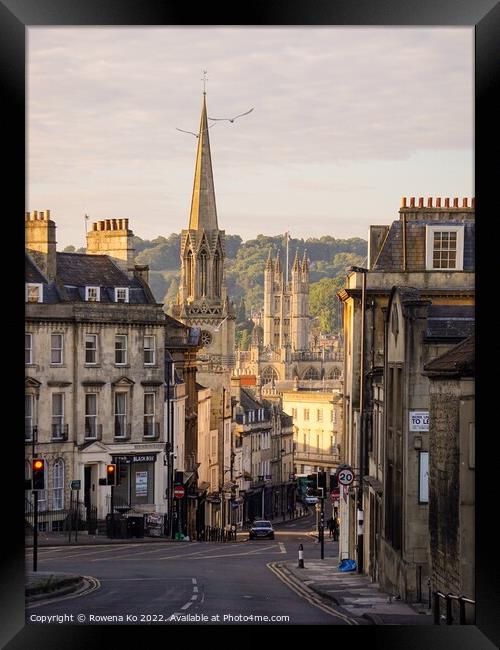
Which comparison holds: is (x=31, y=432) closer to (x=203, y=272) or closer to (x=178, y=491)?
(x=178, y=491)

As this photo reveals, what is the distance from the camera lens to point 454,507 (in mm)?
20281

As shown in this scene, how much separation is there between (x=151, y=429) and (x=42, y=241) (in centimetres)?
728

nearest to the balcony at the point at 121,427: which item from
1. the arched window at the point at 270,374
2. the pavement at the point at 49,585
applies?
the pavement at the point at 49,585

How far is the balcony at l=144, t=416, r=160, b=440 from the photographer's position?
1578 inches

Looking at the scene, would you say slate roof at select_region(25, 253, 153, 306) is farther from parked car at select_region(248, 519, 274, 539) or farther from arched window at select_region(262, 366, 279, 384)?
arched window at select_region(262, 366, 279, 384)

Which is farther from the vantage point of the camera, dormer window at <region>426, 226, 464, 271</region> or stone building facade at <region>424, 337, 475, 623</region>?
dormer window at <region>426, 226, 464, 271</region>

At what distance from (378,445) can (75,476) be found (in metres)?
7.39

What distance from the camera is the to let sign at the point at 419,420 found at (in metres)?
25.8

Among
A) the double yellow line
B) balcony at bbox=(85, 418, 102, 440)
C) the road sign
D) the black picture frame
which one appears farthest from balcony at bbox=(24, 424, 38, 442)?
the black picture frame

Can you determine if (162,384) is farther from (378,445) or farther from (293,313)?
(293,313)

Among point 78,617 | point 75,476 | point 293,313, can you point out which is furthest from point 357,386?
point 293,313

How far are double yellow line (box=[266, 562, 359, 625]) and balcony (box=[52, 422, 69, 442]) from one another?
236 inches

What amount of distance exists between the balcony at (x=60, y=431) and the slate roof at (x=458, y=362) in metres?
13.6

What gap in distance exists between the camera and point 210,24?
17.2m
